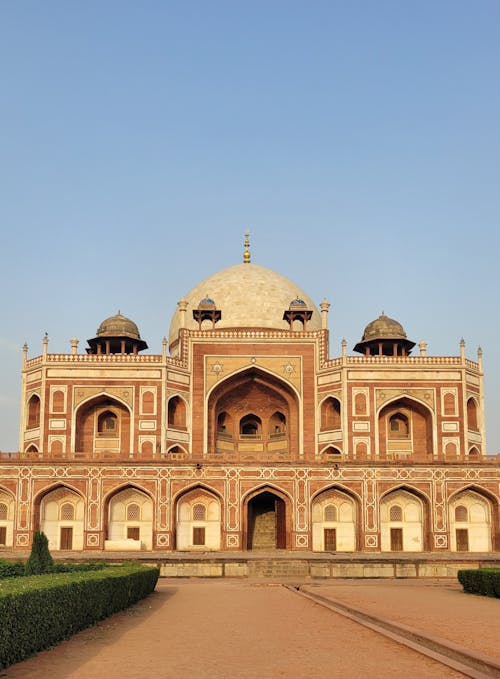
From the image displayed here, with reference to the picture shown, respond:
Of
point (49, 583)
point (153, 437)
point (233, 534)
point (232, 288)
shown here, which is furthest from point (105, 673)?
point (232, 288)

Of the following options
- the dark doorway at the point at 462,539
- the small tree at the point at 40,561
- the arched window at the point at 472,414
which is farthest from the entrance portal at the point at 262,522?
the small tree at the point at 40,561

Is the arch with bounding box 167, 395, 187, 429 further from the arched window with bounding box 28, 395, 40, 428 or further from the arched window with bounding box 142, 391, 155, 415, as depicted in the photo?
the arched window with bounding box 28, 395, 40, 428

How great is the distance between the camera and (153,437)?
39.2 metres

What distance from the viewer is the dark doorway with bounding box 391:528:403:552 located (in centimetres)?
3428

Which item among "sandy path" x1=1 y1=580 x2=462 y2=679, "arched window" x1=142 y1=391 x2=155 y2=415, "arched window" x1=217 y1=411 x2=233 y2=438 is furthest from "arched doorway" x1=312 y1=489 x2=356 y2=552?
"sandy path" x1=1 y1=580 x2=462 y2=679

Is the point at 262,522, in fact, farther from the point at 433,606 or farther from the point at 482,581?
the point at 433,606

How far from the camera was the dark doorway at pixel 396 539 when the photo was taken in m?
34.3

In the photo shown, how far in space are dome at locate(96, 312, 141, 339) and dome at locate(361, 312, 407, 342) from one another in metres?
11.7

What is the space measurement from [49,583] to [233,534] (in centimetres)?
2358

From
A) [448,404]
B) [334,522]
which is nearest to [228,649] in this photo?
[334,522]

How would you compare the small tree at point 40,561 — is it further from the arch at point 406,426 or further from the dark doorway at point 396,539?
the arch at point 406,426

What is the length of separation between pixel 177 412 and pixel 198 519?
26.4 feet

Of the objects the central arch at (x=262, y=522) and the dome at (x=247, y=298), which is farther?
the dome at (x=247, y=298)

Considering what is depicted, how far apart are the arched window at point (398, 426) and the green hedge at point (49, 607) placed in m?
28.3
